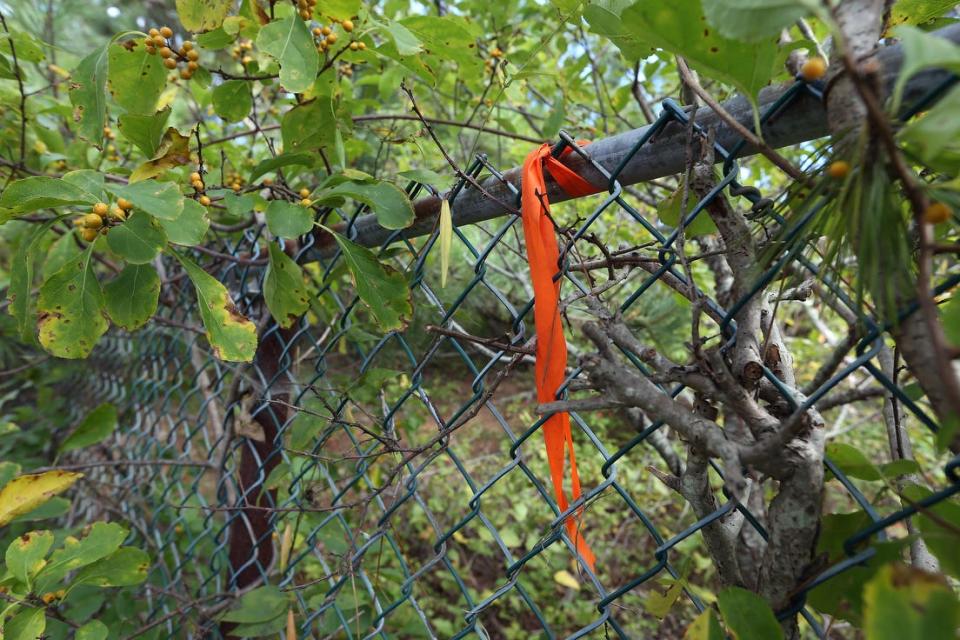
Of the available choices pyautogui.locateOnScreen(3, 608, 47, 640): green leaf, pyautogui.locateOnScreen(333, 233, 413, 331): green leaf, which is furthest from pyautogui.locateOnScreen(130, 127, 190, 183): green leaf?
pyautogui.locateOnScreen(3, 608, 47, 640): green leaf

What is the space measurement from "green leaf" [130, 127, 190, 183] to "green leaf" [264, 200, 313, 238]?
0.21m

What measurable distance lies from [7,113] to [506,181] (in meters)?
1.77

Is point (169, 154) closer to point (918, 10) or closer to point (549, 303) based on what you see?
point (549, 303)

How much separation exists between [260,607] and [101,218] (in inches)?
38.5

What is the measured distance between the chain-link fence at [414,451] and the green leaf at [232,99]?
353mm

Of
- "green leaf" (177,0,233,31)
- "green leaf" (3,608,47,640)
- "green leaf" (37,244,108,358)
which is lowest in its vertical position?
"green leaf" (3,608,47,640)

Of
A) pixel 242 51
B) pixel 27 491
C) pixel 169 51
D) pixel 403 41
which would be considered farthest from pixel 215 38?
pixel 27 491

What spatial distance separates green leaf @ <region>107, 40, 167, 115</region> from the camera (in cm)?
120

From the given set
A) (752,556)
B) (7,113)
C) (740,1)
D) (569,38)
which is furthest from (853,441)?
(7,113)

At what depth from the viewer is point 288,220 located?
106cm

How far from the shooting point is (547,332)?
0.82 m

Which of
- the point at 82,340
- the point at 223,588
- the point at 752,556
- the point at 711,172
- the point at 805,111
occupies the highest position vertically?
the point at 805,111

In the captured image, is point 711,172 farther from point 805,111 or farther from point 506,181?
point 506,181

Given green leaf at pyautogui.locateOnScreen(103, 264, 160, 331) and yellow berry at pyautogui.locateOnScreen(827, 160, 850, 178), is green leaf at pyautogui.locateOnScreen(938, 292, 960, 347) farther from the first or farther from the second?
green leaf at pyautogui.locateOnScreen(103, 264, 160, 331)
